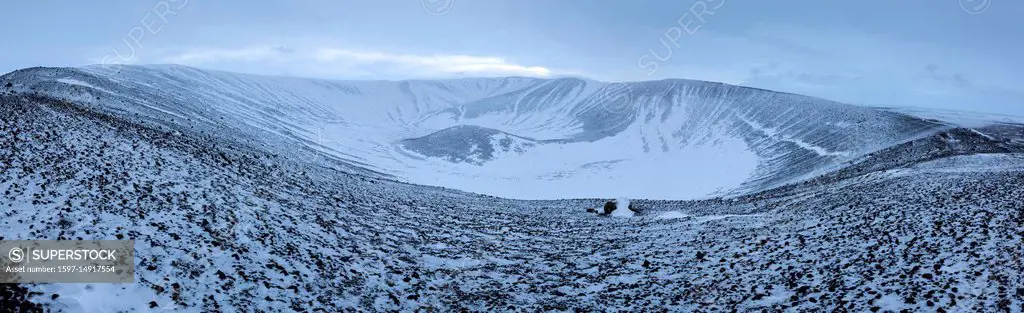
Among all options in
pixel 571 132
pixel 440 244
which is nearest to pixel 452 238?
pixel 440 244

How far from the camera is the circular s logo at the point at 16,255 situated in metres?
10.1

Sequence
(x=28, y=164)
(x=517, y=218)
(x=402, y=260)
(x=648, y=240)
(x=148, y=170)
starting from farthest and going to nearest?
1. (x=517, y=218)
2. (x=648, y=240)
3. (x=148, y=170)
4. (x=402, y=260)
5. (x=28, y=164)

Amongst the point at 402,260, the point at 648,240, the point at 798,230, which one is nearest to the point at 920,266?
the point at 798,230

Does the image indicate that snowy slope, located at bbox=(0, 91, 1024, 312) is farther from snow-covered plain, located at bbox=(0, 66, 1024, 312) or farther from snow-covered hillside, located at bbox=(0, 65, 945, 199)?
snow-covered hillside, located at bbox=(0, 65, 945, 199)

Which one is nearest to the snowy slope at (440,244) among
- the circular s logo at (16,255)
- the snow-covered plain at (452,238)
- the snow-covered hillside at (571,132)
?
the snow-covered plain at (452,238)

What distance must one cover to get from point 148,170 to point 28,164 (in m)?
3.53

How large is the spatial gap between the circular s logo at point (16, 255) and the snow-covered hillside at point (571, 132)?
2866cm

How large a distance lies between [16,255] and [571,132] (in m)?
125

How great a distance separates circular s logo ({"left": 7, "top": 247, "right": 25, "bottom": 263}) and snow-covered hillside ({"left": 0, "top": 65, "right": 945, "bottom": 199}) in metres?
28.7

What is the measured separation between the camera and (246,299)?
11.4m

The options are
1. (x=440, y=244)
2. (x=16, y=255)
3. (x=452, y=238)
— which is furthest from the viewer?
(x=452, y=238)

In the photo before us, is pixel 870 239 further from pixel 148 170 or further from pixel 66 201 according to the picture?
pixel 148 170

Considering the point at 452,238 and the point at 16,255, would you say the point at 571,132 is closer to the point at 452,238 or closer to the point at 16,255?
→ the point at 452,238

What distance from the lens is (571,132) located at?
13225cm
